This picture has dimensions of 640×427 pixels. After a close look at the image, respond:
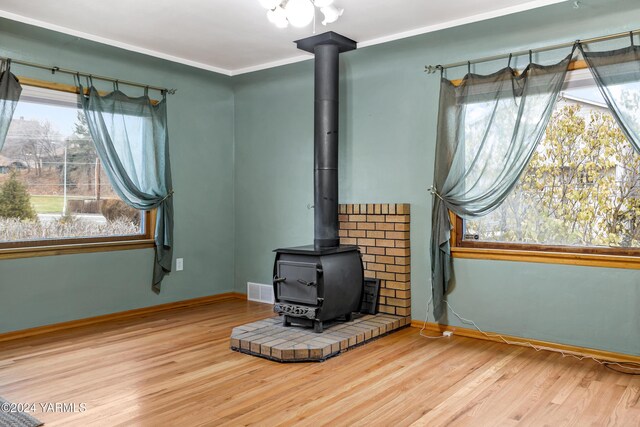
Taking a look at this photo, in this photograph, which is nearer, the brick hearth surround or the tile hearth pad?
the tile hearth pad

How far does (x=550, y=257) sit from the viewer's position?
11.4 feet

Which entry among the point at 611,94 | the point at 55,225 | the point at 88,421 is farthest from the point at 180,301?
the point at 611,94

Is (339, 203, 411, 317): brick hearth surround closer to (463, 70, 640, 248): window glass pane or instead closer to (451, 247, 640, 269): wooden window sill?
(451, 247, 640, 269): wooden window sill

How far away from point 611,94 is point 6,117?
4201 mm

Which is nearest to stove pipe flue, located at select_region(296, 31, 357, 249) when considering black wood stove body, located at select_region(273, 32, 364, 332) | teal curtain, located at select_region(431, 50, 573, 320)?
black wood stove body, located at select_region(273, 32, 364, 332)

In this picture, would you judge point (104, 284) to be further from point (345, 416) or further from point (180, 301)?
point (345, 416)

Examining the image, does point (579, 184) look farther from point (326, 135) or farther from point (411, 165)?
point (326, 135)

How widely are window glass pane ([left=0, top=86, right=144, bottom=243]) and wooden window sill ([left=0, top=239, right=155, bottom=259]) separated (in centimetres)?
11

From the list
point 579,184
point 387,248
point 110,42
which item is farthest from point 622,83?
point 110,42

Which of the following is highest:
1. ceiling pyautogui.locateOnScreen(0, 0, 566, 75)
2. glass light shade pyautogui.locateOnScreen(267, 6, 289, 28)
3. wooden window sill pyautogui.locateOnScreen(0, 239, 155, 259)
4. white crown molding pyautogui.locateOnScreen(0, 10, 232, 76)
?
ceiling pyautogui.locateOnScreen(0, 0, 566, 75)

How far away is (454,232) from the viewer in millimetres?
3934

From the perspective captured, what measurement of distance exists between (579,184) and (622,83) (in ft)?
2.28

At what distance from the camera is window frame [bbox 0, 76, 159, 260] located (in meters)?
3.84

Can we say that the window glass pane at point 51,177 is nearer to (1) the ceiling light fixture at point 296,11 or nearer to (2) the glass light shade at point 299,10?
(1) the ceiling light fixture at point 296,11
